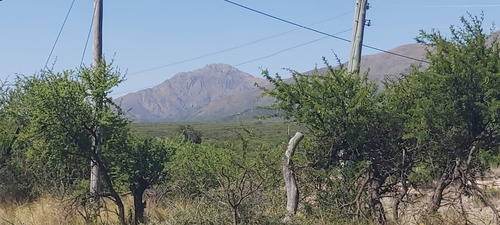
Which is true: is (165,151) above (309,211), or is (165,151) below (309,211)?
above

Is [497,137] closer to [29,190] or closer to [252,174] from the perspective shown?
[252,174]

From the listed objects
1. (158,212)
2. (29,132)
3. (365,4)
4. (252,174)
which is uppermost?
(365,4)

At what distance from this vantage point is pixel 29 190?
1802 centimetres

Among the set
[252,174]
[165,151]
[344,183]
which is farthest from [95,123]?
[344,183]

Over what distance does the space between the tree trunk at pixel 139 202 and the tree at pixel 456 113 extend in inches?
243

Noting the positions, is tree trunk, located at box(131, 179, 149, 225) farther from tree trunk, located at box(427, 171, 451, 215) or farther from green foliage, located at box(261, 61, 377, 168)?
tree trunk, located at box(427, 171, 451, 215)

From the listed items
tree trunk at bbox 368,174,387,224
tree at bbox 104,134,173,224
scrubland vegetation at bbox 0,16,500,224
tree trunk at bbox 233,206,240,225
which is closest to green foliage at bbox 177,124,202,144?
tree at bbox 104,134,173,224

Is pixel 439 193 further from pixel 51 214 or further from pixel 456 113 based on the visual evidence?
pixel 51 214

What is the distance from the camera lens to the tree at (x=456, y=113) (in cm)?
1048

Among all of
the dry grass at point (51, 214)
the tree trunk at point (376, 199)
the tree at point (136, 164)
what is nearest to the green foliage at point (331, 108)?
the tree trunk at point (376, 199)

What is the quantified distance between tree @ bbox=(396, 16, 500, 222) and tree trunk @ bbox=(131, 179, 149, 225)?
20.3 feet

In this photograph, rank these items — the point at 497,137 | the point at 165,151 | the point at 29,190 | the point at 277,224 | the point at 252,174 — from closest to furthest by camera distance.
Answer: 1. the point at 277,224
2. the point at 252,174
3. the point at 497,137
4. the point at 165,151
5. the point at 29,190

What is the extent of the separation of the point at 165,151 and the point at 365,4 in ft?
19.5

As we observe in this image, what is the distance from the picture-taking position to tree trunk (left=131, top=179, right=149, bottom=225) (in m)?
13.5
